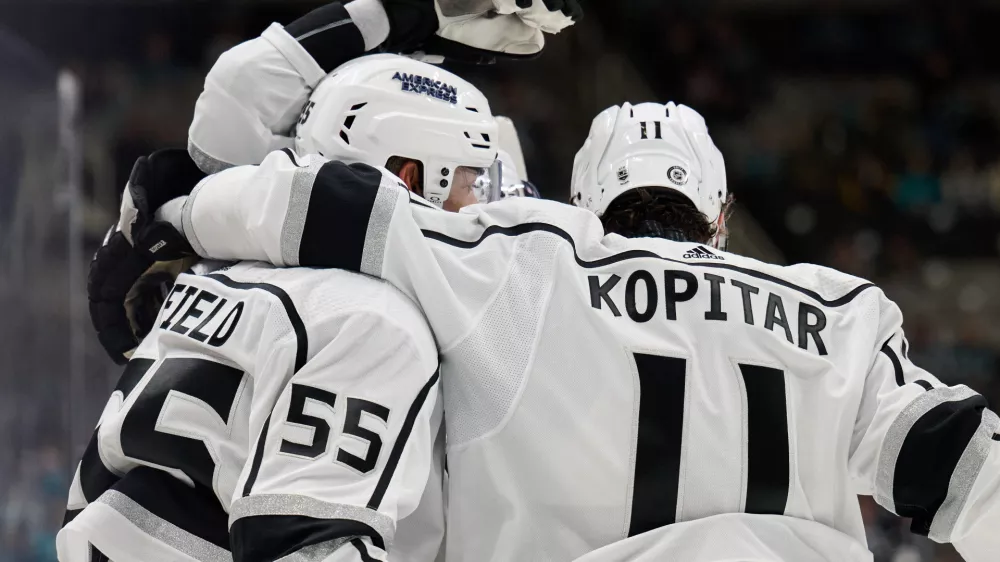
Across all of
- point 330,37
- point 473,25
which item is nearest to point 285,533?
point 330,37

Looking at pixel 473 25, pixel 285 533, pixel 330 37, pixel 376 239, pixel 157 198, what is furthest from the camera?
pixel 473 25

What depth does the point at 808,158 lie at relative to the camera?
23.1ft

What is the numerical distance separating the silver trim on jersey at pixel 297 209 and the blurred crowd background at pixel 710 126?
2732 millimetres

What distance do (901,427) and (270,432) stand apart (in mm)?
964

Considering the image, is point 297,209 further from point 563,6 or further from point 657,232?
point 563,6

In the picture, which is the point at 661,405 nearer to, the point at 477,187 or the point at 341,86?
the point at 477,187

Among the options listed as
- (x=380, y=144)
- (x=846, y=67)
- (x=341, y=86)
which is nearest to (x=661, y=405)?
(x=380, y=144)

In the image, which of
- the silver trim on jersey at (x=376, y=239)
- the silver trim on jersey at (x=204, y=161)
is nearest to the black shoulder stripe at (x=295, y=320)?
the silver trim on jersey at (x=376, y=239)

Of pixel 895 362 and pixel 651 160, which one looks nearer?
pixel 895 362

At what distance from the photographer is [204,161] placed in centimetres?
220

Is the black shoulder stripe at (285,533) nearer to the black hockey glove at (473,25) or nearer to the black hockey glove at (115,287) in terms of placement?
the black hockey glove at (115,287)

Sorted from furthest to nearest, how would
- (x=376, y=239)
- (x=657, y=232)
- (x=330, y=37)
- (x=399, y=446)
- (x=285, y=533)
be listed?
(x=330, y=37), (x=657, y=232), (x=376, y=239), (x=399, y=446), (x=285, y=533)

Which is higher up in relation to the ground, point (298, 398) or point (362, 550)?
point (298, 398)

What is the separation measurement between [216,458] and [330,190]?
0.43 metres
